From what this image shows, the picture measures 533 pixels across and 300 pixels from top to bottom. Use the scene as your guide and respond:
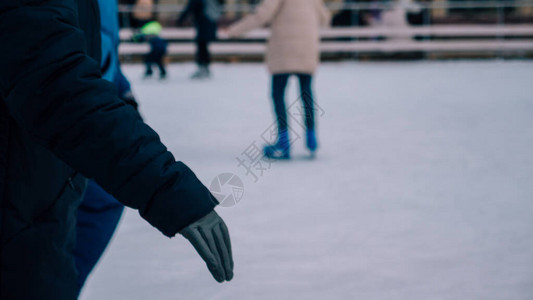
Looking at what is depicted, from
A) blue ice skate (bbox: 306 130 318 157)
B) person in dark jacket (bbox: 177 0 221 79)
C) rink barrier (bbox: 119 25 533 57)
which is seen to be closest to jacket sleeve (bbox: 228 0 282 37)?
blue ice skate (bbox: 306 130 318 157)

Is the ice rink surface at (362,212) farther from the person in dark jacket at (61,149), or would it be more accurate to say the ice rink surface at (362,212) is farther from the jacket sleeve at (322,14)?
the person in dark jacket at (61,149)

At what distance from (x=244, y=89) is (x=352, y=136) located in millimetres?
3728

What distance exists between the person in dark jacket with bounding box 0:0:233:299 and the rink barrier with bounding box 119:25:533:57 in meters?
11.9

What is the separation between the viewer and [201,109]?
267 inches

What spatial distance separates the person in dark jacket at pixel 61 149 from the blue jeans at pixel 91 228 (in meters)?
0.55

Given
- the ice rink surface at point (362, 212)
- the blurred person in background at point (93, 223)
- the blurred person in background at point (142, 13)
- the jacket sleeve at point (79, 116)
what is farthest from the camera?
the blurred person in background at point (142, 13)

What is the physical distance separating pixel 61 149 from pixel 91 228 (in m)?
0.71

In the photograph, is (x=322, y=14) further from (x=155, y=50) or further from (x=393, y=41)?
(x=393, y=41)

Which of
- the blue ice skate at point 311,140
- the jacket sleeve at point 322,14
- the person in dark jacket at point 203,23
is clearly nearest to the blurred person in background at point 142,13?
the person in dark jacket at point 203,23

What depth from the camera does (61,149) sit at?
93cm

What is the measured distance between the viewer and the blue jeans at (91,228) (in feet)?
5.25

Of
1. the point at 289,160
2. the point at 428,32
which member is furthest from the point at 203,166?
the point at 428,32

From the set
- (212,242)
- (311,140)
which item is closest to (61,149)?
(212,242)

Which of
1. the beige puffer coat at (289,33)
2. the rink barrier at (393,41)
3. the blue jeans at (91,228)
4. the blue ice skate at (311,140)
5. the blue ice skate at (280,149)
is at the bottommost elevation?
the rink barrier at (393,41)
